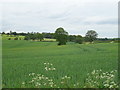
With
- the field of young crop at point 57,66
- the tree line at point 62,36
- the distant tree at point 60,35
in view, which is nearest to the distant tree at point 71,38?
the tree line at point 62,36

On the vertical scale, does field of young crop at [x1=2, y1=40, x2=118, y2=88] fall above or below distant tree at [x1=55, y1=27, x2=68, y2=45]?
below

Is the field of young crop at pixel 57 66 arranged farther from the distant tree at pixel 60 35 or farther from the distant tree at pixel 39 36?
the distant tree at pixel 39 36

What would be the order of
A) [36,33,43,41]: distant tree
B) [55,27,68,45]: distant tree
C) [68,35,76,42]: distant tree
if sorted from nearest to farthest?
[55,27,68,45]: distant tree
[68,35,76,42]: distant tree
[36,33,43,41]: distant tree

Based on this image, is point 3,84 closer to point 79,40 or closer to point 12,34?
point 79,40

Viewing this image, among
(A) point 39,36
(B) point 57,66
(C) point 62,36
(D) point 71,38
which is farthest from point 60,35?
(B) point 57,66

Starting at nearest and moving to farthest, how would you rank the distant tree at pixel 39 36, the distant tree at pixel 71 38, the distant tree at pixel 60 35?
the distant tree at pixel 60 35
the distant tree at pixel 71 38
the distant tree at pixel 39 36

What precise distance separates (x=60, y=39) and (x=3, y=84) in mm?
73330

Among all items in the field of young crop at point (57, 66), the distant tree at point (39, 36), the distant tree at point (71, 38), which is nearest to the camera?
the field of young crop at point (57, 66)

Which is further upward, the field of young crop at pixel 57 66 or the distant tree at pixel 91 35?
the distant tree at pixel 91 35

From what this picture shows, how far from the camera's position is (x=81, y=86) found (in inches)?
333

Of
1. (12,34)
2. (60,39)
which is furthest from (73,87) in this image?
(12,34)

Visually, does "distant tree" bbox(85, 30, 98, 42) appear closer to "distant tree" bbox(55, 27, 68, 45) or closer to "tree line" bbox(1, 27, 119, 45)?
"tree line" bbox(1, 27, 119, 45)

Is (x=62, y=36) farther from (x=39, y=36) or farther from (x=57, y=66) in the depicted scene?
(x=57, y=66)

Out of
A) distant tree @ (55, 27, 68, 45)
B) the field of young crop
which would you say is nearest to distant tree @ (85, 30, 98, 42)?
distant tree @ (55, 27, 68, 45)
